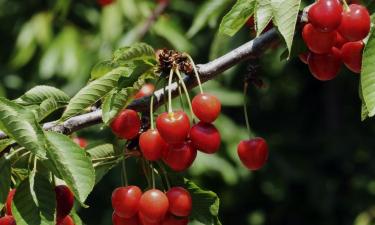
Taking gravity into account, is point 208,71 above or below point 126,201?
above

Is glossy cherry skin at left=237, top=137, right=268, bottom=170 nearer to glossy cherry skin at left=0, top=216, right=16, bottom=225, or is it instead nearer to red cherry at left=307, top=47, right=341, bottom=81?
red cherry at left=307, top=47, right=341, bottom=81

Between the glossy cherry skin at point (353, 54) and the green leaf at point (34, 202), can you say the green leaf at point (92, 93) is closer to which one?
the green leaf at point (34, 202)

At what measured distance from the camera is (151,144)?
1889 mm

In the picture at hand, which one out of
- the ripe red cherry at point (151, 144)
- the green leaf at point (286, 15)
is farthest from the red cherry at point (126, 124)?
the green leaf at point (286, 15)

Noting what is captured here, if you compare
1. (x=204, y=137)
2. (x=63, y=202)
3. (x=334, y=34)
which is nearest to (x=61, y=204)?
(x=63, y=202)

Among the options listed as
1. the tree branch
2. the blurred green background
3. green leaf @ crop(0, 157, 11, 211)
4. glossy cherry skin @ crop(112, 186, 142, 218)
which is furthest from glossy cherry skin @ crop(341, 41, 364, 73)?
the blurred green background

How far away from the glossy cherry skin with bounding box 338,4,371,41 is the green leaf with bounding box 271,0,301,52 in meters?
0.12

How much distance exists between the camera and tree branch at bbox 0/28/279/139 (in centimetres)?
195

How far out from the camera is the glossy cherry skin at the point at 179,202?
6.21 feet

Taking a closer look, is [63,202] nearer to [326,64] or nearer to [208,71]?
[208,71]

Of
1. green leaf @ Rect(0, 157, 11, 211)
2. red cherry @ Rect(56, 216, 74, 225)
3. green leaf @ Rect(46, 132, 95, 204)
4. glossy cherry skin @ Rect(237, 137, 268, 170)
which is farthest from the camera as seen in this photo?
glossy cherry skin @ Rect(237, 137, 268, 170)

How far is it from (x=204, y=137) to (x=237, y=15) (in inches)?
10.9

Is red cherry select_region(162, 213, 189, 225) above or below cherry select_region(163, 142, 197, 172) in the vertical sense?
below

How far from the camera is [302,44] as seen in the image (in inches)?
81.4
